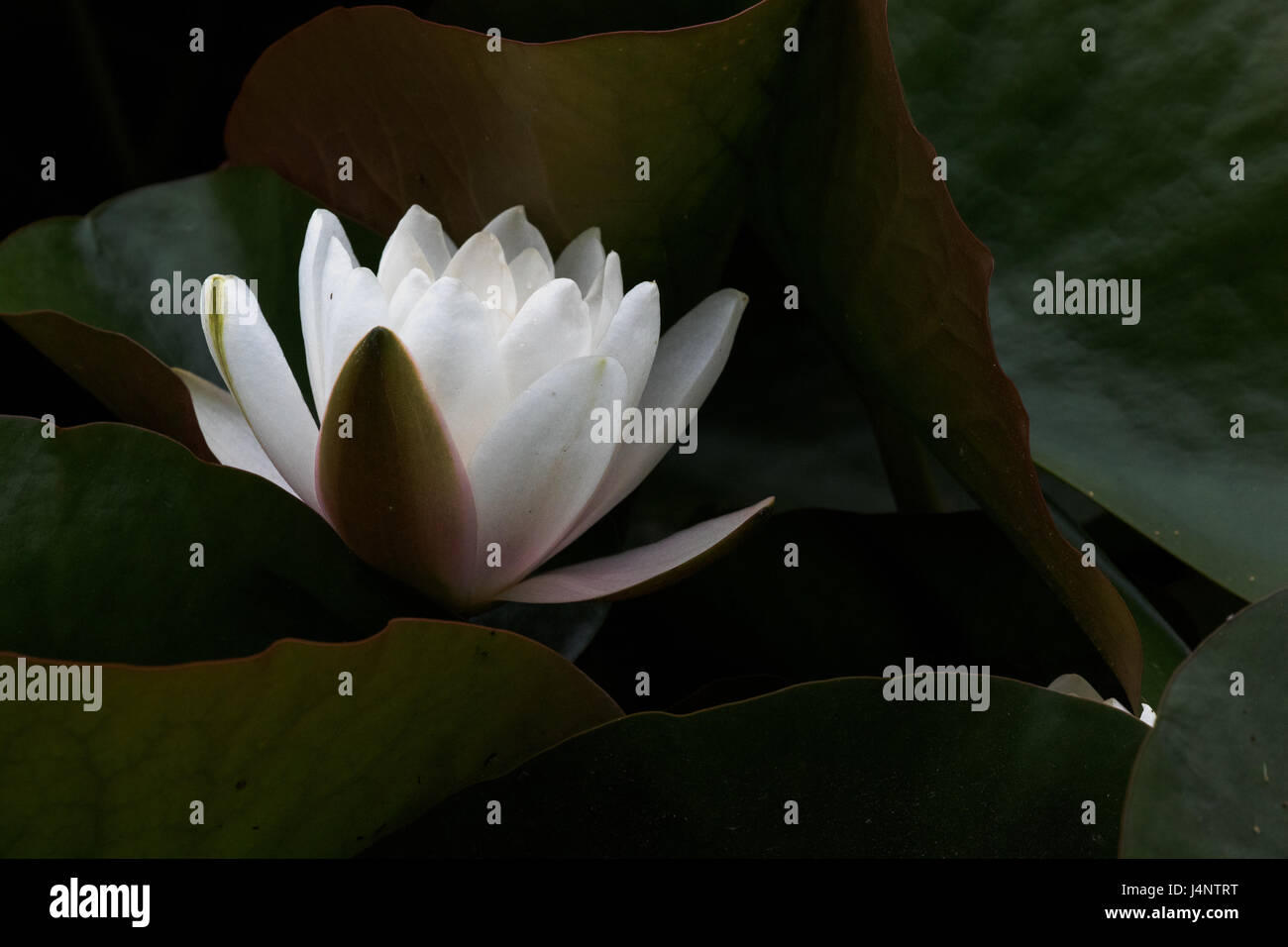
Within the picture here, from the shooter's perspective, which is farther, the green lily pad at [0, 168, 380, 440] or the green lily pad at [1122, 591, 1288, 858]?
the green lily pad at [0, 168, 380, 440]

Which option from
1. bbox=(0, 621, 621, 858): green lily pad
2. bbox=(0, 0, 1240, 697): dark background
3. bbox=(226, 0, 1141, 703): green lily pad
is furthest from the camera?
bbox=(0, 0, 1240, 697): dark background

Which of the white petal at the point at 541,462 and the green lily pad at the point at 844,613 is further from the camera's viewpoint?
the green lily pad at the point at 844,613

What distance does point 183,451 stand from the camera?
0.33 meters

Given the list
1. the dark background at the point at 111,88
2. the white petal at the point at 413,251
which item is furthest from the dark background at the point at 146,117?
the white petal at the point at 413,251

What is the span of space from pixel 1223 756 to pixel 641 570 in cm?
18

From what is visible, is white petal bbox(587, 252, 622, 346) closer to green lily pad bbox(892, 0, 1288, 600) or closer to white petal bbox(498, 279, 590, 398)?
white petal bbox(498, 279, 590, 398)

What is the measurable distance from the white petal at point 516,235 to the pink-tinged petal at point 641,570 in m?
0.12

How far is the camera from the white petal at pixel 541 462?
324mm

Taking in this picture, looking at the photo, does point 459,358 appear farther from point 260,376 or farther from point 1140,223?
point 1140,223

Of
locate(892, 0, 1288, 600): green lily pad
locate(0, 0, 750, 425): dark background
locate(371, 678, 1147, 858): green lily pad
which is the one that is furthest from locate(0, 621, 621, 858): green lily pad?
locate(0, 0, 750, 425): dark background

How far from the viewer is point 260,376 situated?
1.11 ft

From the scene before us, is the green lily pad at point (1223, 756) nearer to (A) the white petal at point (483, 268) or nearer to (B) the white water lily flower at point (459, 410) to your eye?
(B) the white water lily flower at point (459, 410)

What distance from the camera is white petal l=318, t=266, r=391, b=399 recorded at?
325mm

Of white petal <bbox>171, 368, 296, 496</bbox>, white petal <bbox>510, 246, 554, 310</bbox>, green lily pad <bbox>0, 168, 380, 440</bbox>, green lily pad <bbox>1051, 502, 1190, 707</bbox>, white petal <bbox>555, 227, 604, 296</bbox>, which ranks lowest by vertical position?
green lily pad <bbox>1051, 502, 1190, 707</bbox>
